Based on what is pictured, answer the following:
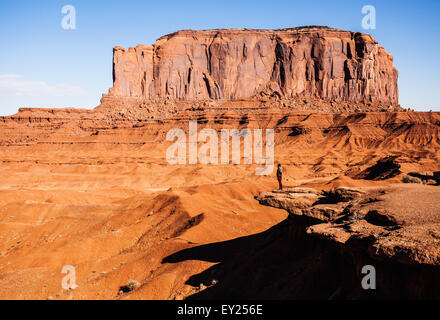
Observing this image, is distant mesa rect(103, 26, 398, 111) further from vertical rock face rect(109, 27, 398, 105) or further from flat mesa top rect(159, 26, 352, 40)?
flat mesa top rect(159, 26, 352, 40)

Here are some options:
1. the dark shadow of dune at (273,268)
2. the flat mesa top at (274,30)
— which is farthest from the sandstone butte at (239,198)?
the flat mesa top at (274,30)

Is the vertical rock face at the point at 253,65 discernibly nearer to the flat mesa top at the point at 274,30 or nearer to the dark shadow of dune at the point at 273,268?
the flat mesa top at the point at 274,30

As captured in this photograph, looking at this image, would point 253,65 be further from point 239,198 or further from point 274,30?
point 239,198

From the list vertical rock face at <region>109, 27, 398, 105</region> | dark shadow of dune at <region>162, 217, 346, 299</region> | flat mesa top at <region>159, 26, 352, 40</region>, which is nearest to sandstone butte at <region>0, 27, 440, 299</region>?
dark shadow of dune at <region>162, 217, 346, 299</region>

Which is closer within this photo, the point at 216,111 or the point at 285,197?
the point at 285,197

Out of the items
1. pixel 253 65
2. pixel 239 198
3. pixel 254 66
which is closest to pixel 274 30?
pixel 253 65

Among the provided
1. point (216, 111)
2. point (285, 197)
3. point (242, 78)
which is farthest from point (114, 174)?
point (242, 78)

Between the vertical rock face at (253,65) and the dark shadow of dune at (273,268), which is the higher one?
the vertical rock face at (253,65)

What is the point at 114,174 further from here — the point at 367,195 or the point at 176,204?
the point at 367,195
